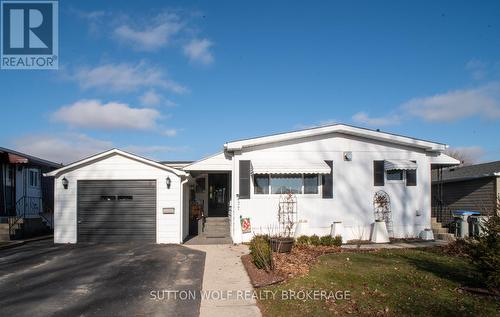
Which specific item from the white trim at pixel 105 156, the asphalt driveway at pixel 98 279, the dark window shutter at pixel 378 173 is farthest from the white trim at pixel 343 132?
the asphalt driveway at pixel 98 279

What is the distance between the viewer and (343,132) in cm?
1587

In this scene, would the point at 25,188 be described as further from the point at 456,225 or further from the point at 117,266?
the point at 456,225

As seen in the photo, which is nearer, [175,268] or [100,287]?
[100,287]

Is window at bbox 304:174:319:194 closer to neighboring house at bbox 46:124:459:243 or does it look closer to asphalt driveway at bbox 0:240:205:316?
neighboring house at bbox 46:124:459:243

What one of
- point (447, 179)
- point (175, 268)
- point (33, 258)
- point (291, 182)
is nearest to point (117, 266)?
point (175, 268)

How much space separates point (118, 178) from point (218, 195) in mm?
6066

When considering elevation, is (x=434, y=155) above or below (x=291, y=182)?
above

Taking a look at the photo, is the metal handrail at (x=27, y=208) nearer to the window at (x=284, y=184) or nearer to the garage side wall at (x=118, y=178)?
the garage side wall at (x=118, y=178)

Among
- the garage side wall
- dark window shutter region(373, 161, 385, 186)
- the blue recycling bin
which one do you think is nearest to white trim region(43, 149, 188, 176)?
the garage side wall

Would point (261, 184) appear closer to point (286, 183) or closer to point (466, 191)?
point (286, 183)

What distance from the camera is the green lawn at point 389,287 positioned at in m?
6.69

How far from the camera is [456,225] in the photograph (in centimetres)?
1712

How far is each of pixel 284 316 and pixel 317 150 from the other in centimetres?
995

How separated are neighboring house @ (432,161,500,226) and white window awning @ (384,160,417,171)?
11.2 ft
